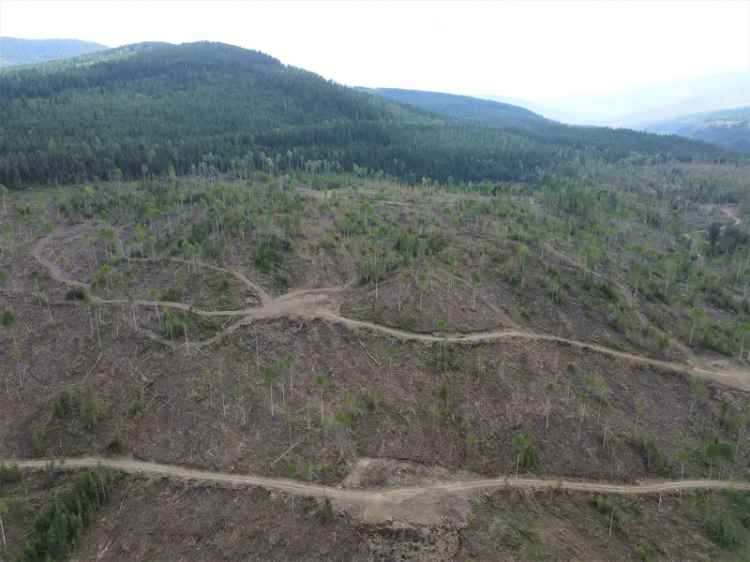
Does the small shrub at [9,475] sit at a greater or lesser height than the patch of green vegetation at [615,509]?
lesser

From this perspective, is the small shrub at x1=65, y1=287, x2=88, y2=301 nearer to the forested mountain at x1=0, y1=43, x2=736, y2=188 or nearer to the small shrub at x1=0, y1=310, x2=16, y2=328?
the small shrub at x1=0, y1=310, x2=16, y2=328

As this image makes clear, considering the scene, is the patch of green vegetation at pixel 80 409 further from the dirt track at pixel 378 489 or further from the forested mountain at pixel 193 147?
the forested mountain at pixel 193 147

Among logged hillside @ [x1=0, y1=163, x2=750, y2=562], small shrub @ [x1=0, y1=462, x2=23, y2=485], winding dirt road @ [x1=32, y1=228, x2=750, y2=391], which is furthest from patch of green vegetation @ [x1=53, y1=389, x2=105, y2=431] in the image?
winding dirt road @ [x1=32, y1=228, x2=750, y2=391]

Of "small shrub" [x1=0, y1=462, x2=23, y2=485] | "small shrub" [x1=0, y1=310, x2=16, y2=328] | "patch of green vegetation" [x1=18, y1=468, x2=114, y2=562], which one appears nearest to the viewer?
"patch of green vegetation" [x1=18, y1=468, x2=114, y2=562]

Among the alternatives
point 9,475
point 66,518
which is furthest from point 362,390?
point 9,475

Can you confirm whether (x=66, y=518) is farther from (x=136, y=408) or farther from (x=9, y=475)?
(x=136, y=408)

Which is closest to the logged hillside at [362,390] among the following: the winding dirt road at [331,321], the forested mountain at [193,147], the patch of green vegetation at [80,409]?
the patch of green vegetation at [80,409]

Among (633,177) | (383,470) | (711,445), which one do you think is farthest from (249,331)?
Result: (633,177)
